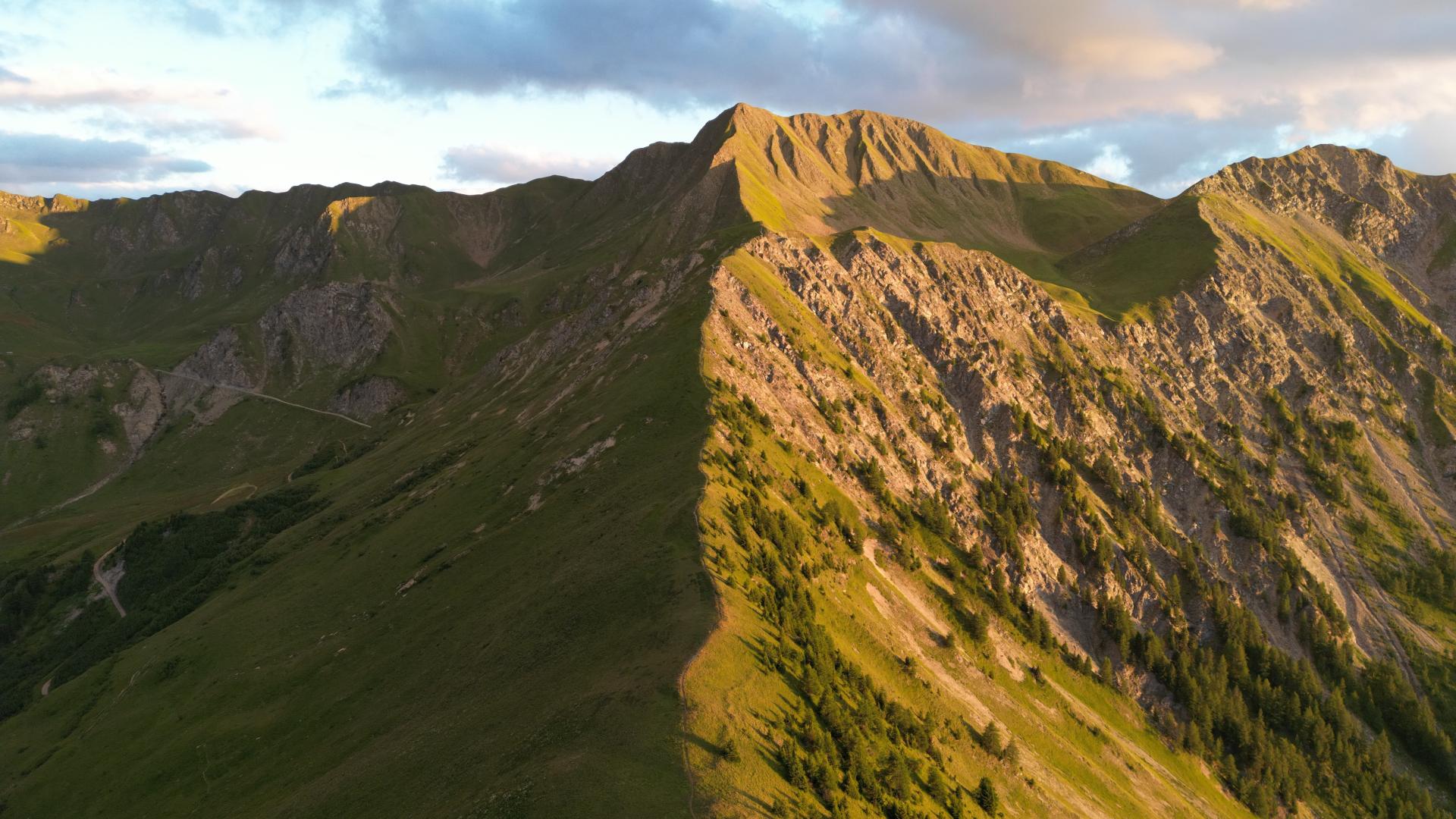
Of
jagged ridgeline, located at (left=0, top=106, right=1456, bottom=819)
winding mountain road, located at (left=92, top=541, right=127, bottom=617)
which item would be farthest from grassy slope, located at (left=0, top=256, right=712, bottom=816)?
winding mountain road, located at (left=92, top=541, right=127, bottom=617)

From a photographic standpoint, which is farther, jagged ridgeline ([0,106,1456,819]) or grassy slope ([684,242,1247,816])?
jagged ridgeline ([0,106,1456,819])

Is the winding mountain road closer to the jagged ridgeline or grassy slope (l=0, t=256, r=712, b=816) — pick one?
the jagged ridgeline

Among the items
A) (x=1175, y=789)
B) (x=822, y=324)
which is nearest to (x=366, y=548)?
(x=822, y=324)

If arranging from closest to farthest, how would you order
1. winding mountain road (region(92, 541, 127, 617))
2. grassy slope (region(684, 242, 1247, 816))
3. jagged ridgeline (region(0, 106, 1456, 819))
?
grassy slope (region(684, 242, 1247, 816)) < jagged ridgeline (region(0, 106, 1456, 819)) < winding mountain road (region(92, 541, 127, 617))

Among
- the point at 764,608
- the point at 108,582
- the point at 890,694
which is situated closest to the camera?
the point at 764,608

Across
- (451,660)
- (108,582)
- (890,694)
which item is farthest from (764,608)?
(108,582)

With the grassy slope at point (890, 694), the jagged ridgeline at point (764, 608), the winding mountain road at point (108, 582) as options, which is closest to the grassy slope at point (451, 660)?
the jagged ridgeline at point (764, 608)

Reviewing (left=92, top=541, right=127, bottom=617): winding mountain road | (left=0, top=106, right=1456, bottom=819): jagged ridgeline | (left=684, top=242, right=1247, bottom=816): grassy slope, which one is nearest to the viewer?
(left=684, top=242, right=1247, bottom=816): grassy slope

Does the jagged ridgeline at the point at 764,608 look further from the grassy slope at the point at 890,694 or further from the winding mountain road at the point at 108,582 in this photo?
the winding mountain road at the point at 108,582

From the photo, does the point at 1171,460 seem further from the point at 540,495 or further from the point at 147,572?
the point at 147,572

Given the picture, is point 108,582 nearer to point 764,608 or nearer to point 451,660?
point 451,660

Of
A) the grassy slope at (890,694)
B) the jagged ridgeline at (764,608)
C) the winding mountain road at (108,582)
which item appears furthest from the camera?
the winding mountain road at (108,582)

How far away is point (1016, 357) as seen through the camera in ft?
643

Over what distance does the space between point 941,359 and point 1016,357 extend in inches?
938
